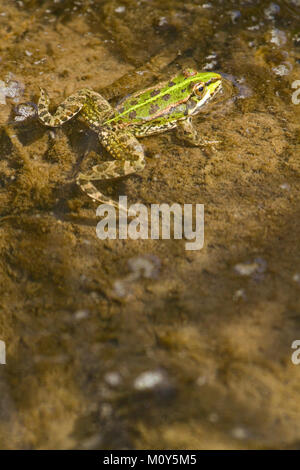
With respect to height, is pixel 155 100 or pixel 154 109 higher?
pixel 155 100

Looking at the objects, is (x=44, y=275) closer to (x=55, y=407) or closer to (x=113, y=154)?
(x=55, y=407)

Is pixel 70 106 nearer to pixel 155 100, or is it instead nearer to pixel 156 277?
pixel 155 100

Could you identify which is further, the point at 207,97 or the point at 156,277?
the point at 207,97

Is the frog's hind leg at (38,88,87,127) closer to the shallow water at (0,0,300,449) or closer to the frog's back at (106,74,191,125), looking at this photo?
the shallow water at (0,0,300,449)

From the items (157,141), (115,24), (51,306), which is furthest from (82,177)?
(115,24)

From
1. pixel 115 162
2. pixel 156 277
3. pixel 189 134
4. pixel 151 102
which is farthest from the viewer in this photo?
pixel 151 102

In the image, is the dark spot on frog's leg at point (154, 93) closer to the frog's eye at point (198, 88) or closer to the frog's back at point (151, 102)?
the frog's back at point (151, 102)

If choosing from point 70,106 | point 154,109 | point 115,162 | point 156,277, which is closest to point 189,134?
point 154,109
